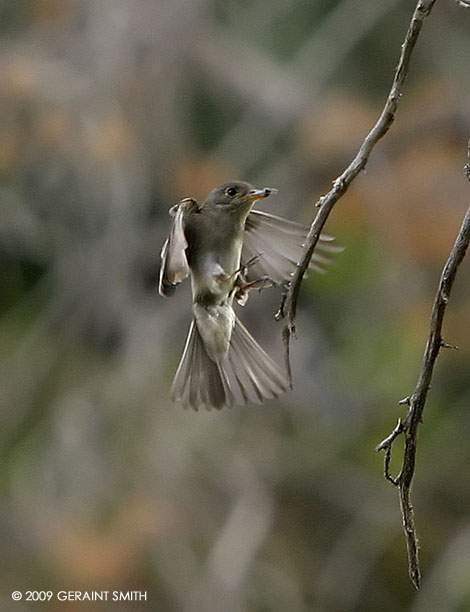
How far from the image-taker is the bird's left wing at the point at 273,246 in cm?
233

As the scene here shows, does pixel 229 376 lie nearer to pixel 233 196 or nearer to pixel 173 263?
pixel 233 196

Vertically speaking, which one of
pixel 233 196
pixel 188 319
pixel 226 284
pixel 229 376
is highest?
pixel 233 196

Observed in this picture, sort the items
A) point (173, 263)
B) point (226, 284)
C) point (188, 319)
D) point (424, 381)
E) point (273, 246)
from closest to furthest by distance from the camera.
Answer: point (424, 381) → point (173, 263) → point (226, 284) → point (273, 246) → point (188, 319)

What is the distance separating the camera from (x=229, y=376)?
2301 mm

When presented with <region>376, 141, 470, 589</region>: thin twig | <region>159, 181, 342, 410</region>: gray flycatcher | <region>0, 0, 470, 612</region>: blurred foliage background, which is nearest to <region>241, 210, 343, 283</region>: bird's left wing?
<region>159, 181, 342, 410</region>: gray flycatcher

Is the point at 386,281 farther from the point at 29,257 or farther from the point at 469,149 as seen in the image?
the point at 469,149

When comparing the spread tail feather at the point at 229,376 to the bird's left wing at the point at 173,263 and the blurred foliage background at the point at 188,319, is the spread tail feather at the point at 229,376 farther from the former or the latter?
the blurred foliage background at the point at 188,319

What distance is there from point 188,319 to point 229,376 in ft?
13.5

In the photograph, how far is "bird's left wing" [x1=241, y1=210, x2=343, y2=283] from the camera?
7.63 feet

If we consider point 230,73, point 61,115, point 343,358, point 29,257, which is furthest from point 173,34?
point 343,358

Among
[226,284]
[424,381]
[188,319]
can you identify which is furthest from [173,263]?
[188,319]

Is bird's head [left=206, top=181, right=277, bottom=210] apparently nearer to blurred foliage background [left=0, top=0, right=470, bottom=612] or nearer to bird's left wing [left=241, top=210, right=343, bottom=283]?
bird's left wing [left=241, top=210, right=343, bottom=283]

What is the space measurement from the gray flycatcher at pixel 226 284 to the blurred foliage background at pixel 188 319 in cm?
355

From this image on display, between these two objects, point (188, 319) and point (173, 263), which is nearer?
point (173, 263)
